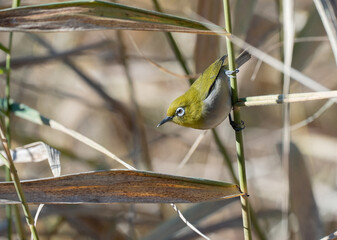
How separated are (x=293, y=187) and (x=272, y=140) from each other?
101 centimetres

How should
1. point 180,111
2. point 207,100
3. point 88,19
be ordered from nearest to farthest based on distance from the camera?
point 88,19 → point 207,100 → point 180,111

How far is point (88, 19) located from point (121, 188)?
36cm

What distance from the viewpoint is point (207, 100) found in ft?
4.93

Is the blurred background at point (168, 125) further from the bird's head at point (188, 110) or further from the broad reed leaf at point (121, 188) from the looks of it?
the broad reed leaf at point (121, 188)

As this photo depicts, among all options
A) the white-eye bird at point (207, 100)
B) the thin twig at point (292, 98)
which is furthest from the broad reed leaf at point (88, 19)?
the white-eye bird at point (207, 100)

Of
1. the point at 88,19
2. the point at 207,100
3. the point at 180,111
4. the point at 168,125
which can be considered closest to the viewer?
the point at 88,19

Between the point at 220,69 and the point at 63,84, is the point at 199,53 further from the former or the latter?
the point at 63,84

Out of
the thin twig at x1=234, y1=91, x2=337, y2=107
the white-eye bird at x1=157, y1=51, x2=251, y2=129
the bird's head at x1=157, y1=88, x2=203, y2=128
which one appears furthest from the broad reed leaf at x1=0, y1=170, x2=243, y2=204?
the bird's head at x1=157, y1=88, x2=203, y2=128

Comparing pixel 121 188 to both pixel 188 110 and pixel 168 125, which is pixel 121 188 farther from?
pixel 168 125

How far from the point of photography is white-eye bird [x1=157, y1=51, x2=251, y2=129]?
1417mm

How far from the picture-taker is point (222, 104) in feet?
4.33

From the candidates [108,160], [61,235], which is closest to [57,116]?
[108,160]

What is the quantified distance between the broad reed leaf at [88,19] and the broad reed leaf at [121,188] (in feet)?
0.99

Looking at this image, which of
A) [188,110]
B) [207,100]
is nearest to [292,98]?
[207,100]
